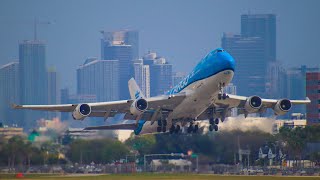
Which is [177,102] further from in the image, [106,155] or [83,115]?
[106,155]

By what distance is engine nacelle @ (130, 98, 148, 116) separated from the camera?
8481 centimetres

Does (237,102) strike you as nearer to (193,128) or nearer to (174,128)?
(193,128)

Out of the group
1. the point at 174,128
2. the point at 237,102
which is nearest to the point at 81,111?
the point at 174,128

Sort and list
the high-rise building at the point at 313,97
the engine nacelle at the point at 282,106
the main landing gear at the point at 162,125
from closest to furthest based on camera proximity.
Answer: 1. the engine nacelle at the point at 282,106
2. the main landing gear at the point at 162,125
3. the high-rise building at the point at 313,97

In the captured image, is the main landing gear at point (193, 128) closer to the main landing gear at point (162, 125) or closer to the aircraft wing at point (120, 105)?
the main landing gear at point (162, 125)

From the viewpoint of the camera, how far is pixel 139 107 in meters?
84.9

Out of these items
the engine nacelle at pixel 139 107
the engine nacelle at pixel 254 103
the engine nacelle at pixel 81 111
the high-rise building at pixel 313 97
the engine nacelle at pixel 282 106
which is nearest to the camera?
A: the engine nacelle at pixel 139 107

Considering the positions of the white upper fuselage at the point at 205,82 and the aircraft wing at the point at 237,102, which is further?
the aircraft wing at the point at 237,102

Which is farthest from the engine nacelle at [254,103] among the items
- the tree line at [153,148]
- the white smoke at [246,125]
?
the white smoke at [246,125]

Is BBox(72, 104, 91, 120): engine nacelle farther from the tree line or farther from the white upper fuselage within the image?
the tree line

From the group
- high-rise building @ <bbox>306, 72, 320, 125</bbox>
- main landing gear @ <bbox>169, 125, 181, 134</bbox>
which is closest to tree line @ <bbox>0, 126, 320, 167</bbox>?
main landing gear @ <bbox>169, 125, 181, 134</bbox>

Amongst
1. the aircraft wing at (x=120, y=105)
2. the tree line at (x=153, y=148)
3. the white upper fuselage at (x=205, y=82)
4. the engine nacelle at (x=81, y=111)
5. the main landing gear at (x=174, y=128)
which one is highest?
the white upper fuselage at (x=205, y=82)

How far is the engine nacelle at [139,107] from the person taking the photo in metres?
84.8

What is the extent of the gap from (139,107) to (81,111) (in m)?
4.51
